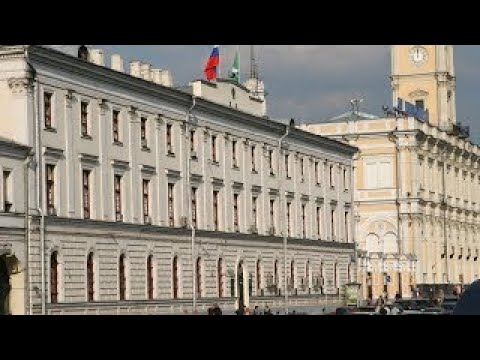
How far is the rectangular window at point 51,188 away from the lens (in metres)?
43.8

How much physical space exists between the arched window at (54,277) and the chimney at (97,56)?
31.1 feet

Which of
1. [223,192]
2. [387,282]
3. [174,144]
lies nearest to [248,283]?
[223,192]

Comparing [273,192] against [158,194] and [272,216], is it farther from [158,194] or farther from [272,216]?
[158,194]

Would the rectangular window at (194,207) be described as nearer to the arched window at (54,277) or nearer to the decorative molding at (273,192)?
the decorative molding at (273,192)

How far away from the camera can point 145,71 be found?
5600 centimetres

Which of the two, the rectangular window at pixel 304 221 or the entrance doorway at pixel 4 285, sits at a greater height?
the rectangular window at pixel 304 221

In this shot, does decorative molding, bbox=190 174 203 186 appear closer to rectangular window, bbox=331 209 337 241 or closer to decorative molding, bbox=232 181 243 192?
decorative molding, bbox=232 181 243 192

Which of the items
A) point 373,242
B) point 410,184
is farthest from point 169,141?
point 410,184

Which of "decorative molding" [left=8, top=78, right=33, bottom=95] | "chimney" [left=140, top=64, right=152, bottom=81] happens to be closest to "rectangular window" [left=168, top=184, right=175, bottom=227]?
"chimney" [left=140, top=64, right=152, bottom=81]

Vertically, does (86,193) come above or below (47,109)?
below

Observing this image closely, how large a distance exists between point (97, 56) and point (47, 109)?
560 centimetres

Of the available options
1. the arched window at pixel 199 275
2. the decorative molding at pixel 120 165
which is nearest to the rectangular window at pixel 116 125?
the decorative molding at pixel 120 165

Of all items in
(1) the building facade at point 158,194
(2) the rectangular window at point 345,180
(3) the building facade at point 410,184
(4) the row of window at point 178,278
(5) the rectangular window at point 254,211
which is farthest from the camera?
(3) the building facade at point 410,184
